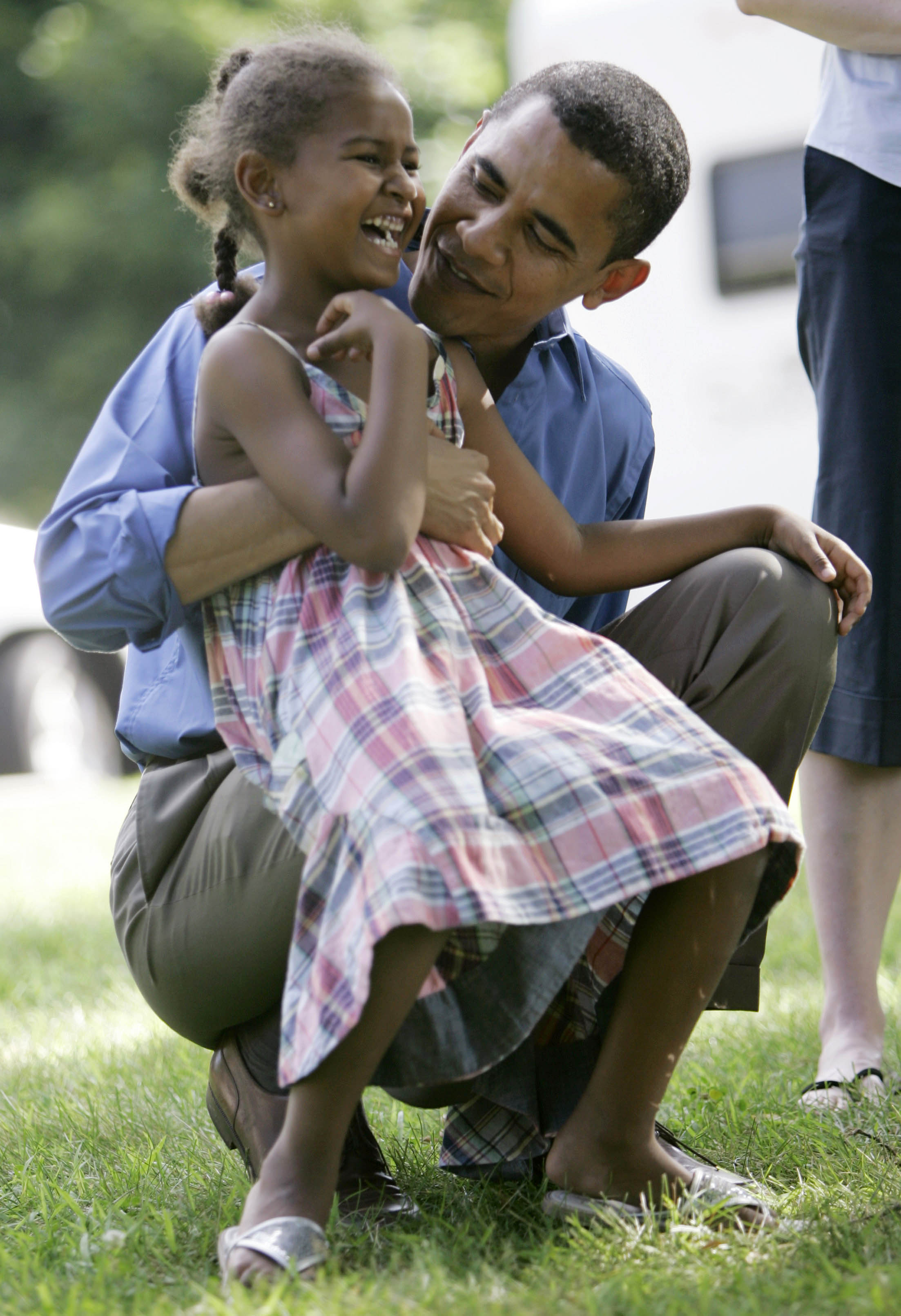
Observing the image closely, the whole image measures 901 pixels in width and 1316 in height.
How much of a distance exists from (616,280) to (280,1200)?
139 cm

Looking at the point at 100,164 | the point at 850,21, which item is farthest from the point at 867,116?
the point at 100,164

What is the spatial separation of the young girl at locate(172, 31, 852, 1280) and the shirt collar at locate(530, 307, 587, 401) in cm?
36

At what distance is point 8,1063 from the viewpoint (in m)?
2.85

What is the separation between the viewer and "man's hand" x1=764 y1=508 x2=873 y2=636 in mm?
2070

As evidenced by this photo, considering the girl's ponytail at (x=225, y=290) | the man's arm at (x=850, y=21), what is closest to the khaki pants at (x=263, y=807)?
the girl's ponytail at (x=225, y=290)

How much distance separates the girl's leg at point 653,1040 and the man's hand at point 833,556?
1.57ft

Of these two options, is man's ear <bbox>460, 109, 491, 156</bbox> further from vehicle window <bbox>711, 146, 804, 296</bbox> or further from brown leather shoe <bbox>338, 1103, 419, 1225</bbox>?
vehicle window <bbox>711, 146, 804, 296</bbox>

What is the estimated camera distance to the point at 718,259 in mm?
7254

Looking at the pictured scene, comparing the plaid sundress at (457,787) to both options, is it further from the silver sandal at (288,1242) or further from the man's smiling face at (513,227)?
the man's smiling face at (513,227)

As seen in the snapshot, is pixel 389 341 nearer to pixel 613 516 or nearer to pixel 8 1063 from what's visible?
pixel 613 516

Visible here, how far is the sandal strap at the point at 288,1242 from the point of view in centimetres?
153

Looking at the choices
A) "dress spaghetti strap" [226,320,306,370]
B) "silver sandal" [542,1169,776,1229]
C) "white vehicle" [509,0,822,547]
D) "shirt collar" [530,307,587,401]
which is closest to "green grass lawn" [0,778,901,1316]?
"silver sandal" [542,1169,776,1229]

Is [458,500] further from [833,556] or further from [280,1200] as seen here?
[280,1200]

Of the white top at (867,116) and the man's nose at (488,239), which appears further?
the white top at (867,116)
